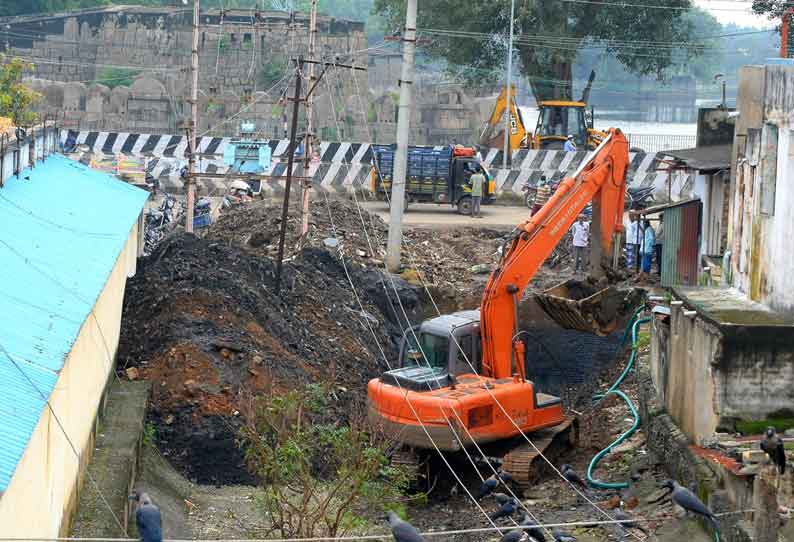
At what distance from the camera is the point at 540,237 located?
18.6 metres

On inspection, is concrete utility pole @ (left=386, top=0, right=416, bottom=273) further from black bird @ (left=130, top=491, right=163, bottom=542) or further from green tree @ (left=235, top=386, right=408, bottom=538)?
black bird @ (left=130, top=491, right=163, bottom=542)

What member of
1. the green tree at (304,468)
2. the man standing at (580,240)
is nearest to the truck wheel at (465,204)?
the man standing at (580,240)

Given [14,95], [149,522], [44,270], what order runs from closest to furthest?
[149,522] → [44,270] → [14,95]

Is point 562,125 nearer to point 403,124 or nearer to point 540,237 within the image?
point 403,124

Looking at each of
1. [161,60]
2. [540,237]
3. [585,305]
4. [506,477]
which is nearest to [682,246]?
[585,305]

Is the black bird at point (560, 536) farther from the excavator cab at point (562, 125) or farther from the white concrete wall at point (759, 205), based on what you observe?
the excavator cab at point (562, 125)

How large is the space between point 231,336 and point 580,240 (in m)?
11.5

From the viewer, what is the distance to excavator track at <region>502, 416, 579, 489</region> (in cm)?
1652

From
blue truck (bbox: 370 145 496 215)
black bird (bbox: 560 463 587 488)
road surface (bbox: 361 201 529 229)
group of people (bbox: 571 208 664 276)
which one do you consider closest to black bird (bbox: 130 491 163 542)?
black bird (bbox: 560 463 587 488)

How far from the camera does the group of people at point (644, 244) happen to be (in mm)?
26281

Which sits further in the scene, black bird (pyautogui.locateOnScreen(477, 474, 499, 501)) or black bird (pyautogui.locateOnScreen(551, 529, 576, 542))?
black bird (pyautogui.locateOnScreen(477, 474, 499, 501))

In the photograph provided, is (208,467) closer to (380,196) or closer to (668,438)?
(668,438)

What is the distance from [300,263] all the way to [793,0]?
65.4 feet

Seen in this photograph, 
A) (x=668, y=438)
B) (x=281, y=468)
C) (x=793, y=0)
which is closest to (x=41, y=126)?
(x=281, y=468)
